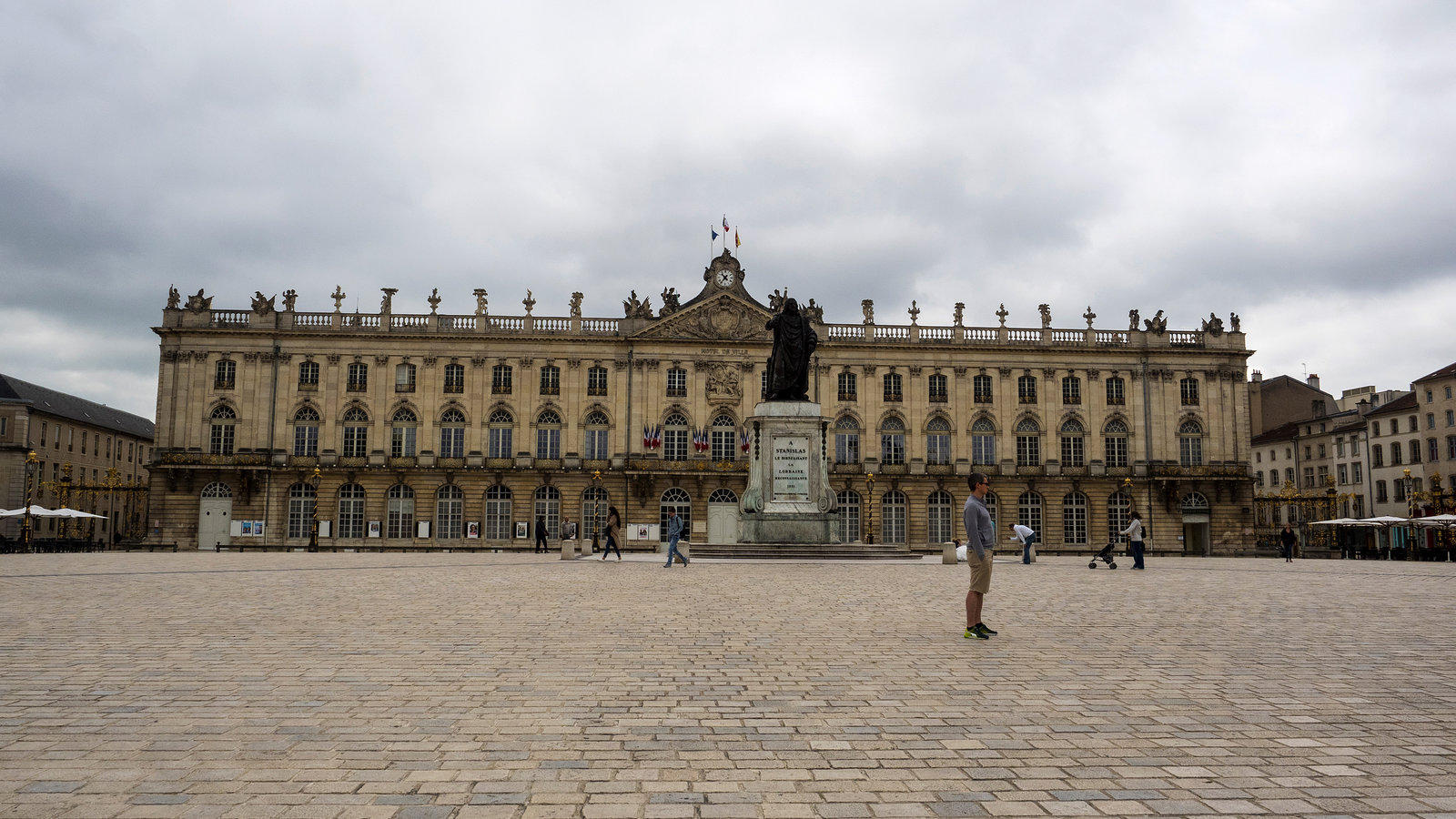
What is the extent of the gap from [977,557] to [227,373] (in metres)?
54.1

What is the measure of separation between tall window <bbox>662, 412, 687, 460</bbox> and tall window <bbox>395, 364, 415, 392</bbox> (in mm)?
14423

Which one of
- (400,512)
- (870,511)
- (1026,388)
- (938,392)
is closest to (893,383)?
(938,392)

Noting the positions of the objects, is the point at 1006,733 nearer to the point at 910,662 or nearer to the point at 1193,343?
the point at 910,662

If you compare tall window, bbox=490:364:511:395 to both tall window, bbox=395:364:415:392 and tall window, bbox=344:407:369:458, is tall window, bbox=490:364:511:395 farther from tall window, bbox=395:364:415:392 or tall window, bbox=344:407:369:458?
tall window, bbox=344:407:369:458

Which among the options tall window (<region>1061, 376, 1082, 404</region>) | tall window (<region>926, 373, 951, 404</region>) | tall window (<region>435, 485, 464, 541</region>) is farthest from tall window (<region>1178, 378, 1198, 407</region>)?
tall window (<region>435, 485, 464, 541</region>)

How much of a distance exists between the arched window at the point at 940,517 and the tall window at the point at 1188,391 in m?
15.3

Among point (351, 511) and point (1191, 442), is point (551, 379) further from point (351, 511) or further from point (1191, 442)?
point (1191, 442)

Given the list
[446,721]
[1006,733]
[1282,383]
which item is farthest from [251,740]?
[1282,383]

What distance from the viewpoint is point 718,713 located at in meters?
6.12

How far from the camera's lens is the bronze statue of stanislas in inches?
1038

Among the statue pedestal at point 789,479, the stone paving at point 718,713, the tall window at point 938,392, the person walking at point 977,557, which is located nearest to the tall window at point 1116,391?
the tall window at point 938,392

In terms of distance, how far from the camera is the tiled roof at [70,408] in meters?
64.4

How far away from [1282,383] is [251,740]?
89135 mm

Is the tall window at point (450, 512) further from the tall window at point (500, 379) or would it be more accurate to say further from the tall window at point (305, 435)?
the tall window at point (305, 435)
